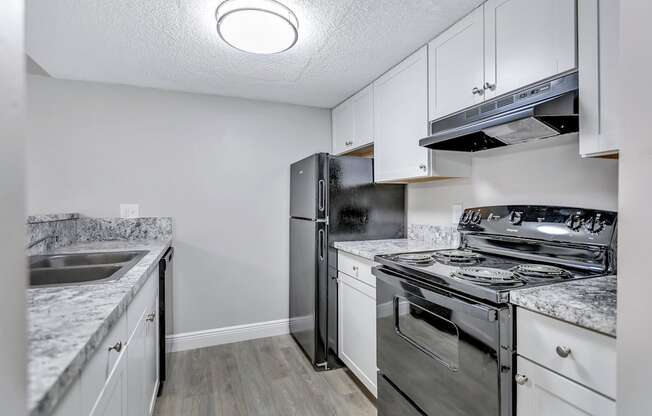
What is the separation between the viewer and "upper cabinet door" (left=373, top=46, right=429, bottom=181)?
1.99 meters

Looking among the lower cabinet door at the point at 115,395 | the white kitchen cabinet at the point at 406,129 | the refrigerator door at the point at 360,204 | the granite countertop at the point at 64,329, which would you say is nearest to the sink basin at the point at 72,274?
the granite countertop at the point at 64,329

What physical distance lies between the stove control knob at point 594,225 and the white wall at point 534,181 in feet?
0.23

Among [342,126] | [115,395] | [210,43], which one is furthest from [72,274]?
[342,126]

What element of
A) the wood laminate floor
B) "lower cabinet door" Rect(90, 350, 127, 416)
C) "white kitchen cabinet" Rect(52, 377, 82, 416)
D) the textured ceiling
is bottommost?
the wood laminate floor

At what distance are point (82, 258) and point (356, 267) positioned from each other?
5.21 ft

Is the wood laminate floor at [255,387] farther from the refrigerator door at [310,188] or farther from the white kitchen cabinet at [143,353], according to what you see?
the refrigerator door at [310,188]

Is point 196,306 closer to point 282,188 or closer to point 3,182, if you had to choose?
point 282,188

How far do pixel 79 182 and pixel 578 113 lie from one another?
10.1 ft

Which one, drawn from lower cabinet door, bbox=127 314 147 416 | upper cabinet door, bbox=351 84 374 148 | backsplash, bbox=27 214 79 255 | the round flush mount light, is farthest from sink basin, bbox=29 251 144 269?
upper cabinet door, bbox=351 84 374 148

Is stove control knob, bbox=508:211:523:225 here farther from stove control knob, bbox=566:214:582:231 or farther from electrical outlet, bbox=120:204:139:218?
electrical outlet, bbox=120:204:139:218

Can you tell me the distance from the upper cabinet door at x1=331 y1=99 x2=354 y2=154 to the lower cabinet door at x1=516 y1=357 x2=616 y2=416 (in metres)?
2.16

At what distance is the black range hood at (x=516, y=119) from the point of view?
1.23 metres

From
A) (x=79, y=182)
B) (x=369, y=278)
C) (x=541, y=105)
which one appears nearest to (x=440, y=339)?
(x=369, y=278)

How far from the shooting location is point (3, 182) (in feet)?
1.21
